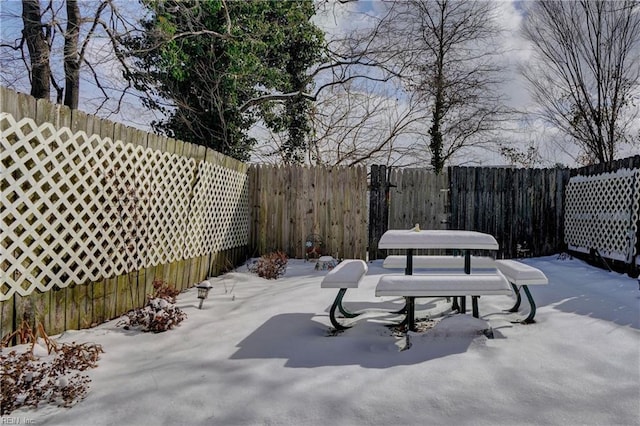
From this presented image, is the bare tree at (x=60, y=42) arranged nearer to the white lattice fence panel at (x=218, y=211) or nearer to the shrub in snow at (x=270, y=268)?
the white lattice fence panel at (x=218, y=211)

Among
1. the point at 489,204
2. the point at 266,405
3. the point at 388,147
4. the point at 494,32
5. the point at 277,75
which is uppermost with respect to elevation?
the point at 494,32

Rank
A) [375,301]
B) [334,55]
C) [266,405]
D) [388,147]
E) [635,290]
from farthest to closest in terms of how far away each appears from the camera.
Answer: [388,147]
[334,55]
[635,290]
[375,301]
[266,405]

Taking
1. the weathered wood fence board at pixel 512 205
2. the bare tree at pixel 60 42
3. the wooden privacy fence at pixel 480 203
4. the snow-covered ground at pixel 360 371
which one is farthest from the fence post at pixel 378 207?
the bare tree at pixel 60 42

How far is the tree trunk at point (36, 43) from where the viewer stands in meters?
6.14

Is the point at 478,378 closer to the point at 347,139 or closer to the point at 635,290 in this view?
the point at 635,290

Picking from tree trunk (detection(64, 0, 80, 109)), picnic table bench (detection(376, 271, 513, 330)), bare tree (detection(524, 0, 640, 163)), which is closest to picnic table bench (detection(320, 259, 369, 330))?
picnic table bench (detection(376, 271, 513, 330))

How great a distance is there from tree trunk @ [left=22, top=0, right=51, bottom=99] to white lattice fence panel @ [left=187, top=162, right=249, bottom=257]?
341cm

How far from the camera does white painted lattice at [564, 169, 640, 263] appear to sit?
556cm

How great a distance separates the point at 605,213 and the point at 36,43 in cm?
985

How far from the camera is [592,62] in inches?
399

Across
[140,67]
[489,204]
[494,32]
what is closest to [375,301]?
[489,204]

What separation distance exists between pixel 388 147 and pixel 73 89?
7.94 metres

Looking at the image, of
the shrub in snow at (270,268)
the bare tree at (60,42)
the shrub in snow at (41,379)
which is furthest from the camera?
the bare tree at (60,42)

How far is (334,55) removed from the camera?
10.5 metres
